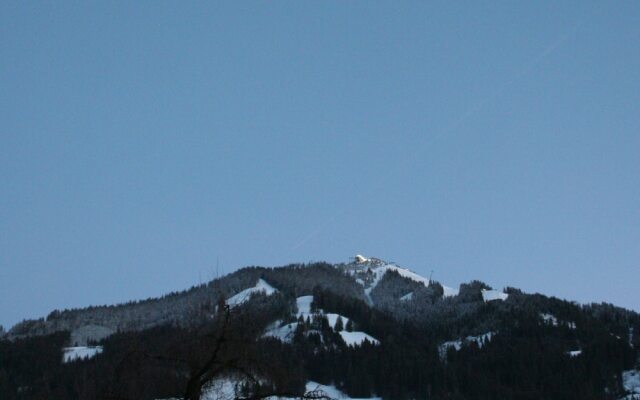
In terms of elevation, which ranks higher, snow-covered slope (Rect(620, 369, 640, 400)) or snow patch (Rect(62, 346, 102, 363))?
snow patch (Rect(62, 346, 102, 363))

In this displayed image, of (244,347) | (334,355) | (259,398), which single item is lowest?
(259,398)

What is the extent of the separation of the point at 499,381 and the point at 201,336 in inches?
6063

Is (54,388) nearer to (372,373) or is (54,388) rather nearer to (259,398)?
(372,373)

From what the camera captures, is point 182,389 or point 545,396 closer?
point 182,389

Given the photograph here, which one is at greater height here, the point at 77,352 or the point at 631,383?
the point at 77,352

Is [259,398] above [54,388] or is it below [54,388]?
below

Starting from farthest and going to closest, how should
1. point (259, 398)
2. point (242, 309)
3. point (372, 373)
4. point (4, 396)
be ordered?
point (372, 373), point (4, 396), point (242, 309), point (259, 398)

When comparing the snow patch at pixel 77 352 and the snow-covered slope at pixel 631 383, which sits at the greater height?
the snow patch at pixel 77 352

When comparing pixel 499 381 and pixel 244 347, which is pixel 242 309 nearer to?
pixel 244 347

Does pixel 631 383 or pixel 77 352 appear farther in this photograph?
pixel 77 352

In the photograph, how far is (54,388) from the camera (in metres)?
149

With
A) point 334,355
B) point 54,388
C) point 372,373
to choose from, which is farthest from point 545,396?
point 54,388

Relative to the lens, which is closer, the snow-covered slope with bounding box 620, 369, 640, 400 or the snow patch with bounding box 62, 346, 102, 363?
the snow-covered slope with bounding box 620, 369, 640, 400

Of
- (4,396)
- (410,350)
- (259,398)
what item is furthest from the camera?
(410,350)
